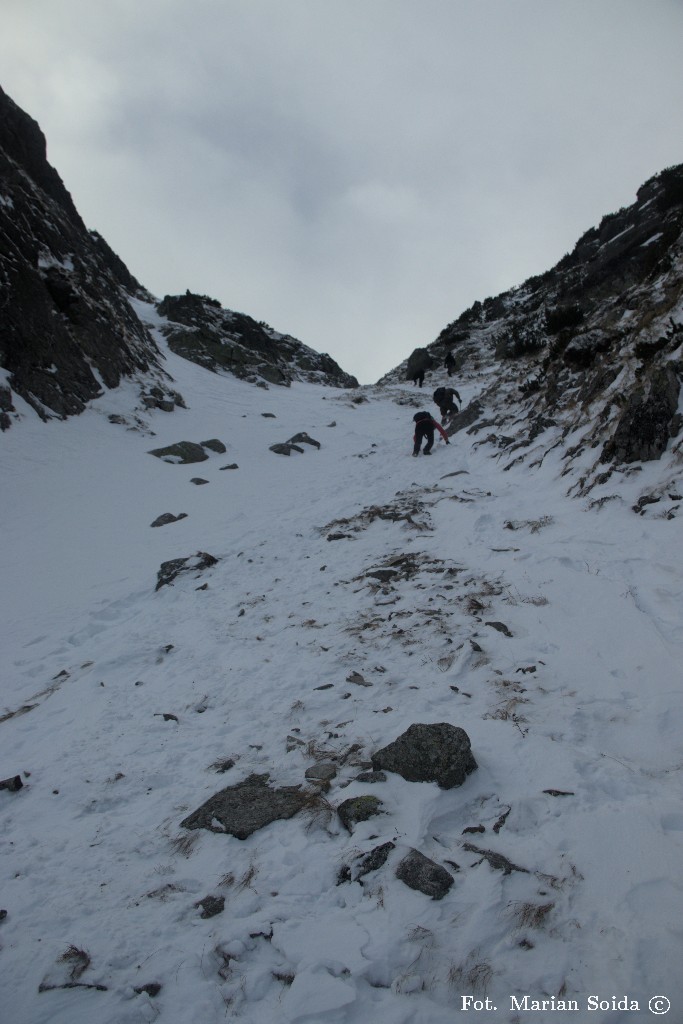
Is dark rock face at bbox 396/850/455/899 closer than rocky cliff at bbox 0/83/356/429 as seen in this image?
Yes

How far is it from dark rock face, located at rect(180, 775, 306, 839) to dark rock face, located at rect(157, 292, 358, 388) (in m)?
32.9

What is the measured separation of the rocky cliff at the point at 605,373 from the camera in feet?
24.9

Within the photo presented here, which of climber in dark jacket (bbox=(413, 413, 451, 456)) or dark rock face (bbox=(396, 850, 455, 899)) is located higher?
climber in dark jacket (bbox=(413, 413, 451, 456))

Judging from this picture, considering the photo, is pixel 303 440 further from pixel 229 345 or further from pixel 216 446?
pixel 229 345

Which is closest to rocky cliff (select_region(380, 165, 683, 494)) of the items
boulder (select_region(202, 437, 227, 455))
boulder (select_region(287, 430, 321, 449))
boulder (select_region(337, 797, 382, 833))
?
boulder (select_region(287, 430, 321, 449))

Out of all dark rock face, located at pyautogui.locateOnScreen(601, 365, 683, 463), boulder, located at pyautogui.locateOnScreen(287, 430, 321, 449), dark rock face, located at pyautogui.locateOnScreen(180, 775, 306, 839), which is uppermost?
boulder, located at pyautogui.locateOnScreen(287, 430, 321, 449)

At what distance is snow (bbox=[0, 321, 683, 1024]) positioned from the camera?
2227mm

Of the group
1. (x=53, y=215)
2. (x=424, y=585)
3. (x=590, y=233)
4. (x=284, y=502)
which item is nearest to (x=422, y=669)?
(x=424, y=585)

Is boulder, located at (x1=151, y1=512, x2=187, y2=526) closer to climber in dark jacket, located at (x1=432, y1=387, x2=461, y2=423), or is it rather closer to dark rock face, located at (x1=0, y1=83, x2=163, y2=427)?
dark rock face, located at (x1=0, y1=83, x2=163, y2=427)

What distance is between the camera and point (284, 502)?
1232 centimetres

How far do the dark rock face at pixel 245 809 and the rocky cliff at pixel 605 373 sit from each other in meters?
6.28

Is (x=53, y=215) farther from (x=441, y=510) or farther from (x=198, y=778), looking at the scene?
(x=198, y=778)

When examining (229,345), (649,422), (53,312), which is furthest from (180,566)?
(229,345)

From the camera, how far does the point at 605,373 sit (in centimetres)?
1085
